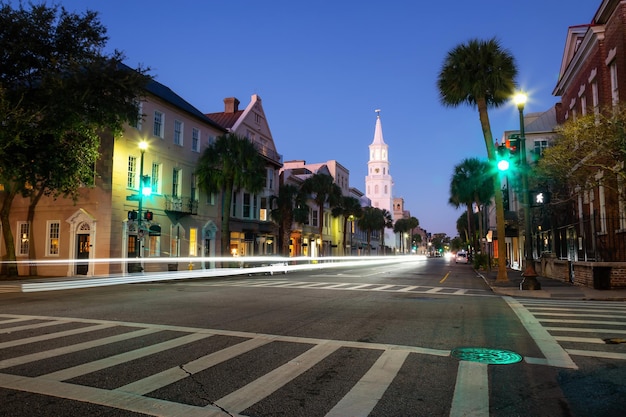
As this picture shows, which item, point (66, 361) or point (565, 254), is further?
point (565, 254)

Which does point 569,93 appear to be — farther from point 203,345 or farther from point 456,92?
point 203,345

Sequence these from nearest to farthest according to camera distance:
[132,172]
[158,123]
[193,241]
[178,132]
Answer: [132,172], [158,123], [178,132], [193,241]

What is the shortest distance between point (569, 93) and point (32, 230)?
35069mm

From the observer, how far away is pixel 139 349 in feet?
22.7

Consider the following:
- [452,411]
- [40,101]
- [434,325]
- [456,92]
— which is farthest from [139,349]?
[456,92]

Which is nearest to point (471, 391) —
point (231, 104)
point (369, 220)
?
point (231, 104)

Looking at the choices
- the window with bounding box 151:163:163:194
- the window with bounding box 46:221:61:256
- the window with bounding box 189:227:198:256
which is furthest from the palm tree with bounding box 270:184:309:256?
the window with bounding box 46:221:61:256

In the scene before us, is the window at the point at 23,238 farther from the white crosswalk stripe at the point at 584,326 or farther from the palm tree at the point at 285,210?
the white crosswalk stripe at the point at 584,326

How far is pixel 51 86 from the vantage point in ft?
56.7

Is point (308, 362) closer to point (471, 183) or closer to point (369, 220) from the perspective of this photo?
point (471, 183)

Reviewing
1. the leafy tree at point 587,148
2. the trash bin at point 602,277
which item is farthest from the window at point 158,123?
the trash bin at point 602,277

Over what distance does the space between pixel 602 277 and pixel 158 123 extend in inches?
1077

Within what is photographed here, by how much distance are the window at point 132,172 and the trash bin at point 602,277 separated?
83.2 feet

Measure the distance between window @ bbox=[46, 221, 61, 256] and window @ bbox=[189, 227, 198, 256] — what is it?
9.05 metres
